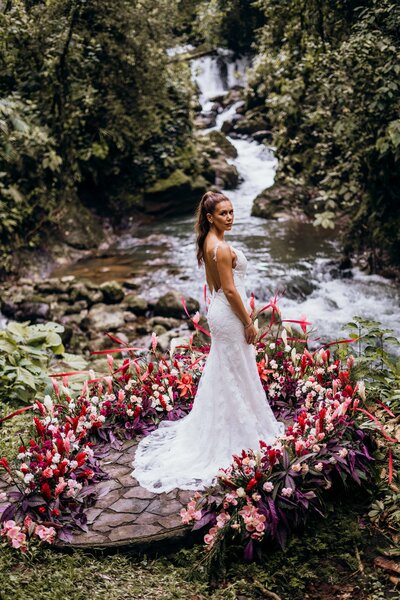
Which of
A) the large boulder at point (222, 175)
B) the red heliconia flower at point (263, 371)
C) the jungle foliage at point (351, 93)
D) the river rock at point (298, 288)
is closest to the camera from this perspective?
the red heliconia flower at point (263, 371)

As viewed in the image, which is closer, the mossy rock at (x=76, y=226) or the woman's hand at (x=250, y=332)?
the woman's hand at (x=250, y=332)

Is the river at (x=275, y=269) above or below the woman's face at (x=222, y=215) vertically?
below

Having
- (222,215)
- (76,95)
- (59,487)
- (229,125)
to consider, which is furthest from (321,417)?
(229,125)

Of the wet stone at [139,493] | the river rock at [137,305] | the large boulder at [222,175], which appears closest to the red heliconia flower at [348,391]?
the wet stone at [139,493]

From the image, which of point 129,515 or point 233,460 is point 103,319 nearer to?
point 233,460

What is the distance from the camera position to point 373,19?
7.02m

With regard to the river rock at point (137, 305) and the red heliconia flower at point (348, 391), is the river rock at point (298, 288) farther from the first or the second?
the red heliconia flower at point (348, 391)

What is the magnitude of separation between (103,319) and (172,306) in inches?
54.1

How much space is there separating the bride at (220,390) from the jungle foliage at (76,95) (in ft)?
25.7

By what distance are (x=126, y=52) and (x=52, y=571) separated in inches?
533

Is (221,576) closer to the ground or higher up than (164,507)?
closer to the ground

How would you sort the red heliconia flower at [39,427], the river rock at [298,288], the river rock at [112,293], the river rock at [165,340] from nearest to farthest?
the red heliconia flower at [39,427] < the river rock at [165,340] < the river rock at [298,288] < the river rock at [112,293]

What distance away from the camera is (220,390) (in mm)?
4453

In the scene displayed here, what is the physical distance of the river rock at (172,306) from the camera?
1064cm
